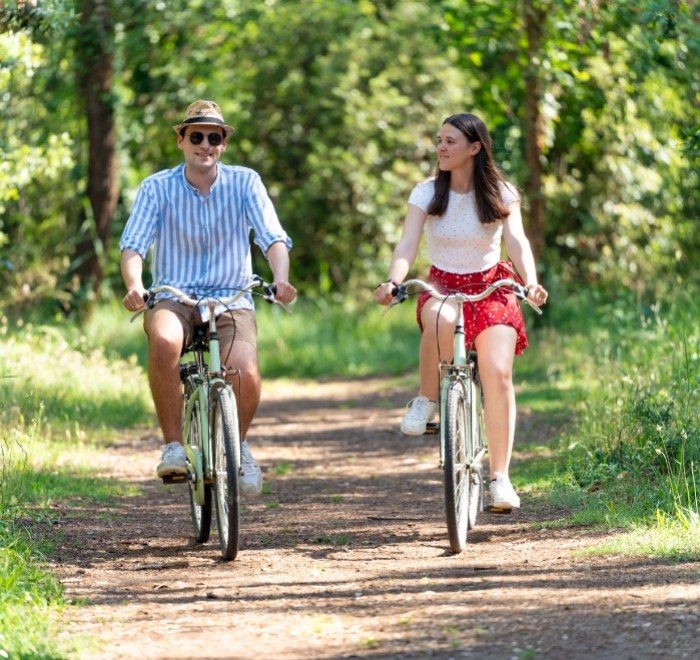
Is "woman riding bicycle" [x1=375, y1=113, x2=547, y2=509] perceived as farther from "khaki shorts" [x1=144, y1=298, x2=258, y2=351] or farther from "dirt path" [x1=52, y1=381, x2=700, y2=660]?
"khaki shorts" [x1=144, y1=298, x2=258, y2=351]

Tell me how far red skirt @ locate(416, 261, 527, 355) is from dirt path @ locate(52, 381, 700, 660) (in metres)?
1.00

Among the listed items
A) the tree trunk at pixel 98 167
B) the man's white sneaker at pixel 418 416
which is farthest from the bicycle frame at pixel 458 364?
the tree trunk at pixel 98 167

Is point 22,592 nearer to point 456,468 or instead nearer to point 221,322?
point 221,322

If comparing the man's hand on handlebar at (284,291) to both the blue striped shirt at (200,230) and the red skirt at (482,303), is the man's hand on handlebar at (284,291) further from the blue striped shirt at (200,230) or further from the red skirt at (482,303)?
the red skirt at (482,303)

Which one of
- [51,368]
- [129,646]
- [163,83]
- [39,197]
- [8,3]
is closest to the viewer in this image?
[129,646]

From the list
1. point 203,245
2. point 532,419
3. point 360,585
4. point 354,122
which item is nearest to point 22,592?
point 360,585

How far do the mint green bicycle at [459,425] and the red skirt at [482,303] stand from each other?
Answer: 0.32 ft

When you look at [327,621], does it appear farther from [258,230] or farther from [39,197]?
[39,197]

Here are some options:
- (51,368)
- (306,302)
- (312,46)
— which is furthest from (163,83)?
(51,368)

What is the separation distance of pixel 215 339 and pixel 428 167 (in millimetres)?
12283

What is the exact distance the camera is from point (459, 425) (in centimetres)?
638

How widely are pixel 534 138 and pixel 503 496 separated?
825 centimetres

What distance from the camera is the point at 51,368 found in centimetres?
1133

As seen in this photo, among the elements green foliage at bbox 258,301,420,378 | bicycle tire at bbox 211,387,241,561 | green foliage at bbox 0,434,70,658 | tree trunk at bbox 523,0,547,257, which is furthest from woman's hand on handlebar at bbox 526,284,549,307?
green foliage at bbox 258,301,420,378
